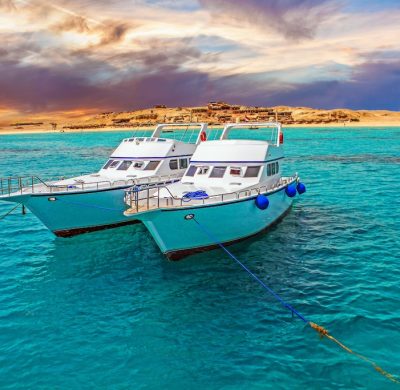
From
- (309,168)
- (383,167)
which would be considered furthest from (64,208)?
(383,167)

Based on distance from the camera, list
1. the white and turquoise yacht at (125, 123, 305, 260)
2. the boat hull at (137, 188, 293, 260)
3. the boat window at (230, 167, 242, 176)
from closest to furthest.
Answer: the boat hull at (137, 188, 293, 260), the white and turquoise yacht at (125, 123, 305, 260), the boat window at (230, 167, 242, 176)

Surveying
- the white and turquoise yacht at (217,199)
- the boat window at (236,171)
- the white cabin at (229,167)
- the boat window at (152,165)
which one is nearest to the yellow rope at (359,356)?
the white and turquoise yacht at (217,199)

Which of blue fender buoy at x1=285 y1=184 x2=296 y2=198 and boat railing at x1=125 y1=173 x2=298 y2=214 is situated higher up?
boat railing at x1=125 y1=173 x2=298 y2=214

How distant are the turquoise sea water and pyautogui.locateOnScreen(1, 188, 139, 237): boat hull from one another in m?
0.66

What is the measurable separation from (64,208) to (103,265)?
490 centimetres

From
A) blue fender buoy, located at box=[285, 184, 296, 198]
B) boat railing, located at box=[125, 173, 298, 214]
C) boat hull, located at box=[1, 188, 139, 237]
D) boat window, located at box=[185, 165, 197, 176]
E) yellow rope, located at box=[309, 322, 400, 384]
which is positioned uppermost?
boat window, located at box=[185, 165, 197, 176]

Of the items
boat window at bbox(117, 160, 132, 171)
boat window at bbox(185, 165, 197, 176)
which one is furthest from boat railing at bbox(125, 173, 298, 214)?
boat window at bbox(117, 160, 132, 171)

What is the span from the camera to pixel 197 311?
12508 mm

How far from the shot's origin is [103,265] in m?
16.6

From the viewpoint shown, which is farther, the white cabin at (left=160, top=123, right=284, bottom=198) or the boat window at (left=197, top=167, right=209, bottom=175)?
the boat window at (left=197, top=167, right=209, bottom=175)

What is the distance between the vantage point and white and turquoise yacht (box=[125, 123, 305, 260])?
51.7ft

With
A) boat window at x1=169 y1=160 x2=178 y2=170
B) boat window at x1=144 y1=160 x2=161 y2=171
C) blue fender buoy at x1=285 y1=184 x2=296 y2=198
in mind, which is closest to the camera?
blue fender buoy at x1=285 y1=184 x2=296 y2=198

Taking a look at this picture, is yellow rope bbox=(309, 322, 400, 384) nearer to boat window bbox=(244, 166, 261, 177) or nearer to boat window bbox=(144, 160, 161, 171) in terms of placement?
boat window bbox=(244, 166, 261, 177)

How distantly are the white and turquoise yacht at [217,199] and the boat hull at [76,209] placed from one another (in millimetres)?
2819
